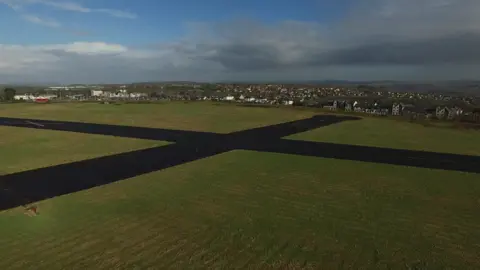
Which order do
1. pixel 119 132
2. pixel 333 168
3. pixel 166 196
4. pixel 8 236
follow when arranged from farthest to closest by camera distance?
pixel 119 132 → pixel 333 168 → pixel 166 196 → pixel 8 236

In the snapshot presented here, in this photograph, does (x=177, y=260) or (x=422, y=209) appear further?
(x=422, y=209)

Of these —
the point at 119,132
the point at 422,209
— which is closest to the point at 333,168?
the point at 422,209

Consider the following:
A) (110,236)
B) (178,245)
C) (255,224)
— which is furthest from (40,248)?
(255,224)

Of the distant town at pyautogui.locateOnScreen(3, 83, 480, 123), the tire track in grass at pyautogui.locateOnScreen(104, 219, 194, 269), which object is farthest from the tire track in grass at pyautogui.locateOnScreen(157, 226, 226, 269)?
the distant town at pyautogui.locateOnScreen(3, 83, 480, 123)

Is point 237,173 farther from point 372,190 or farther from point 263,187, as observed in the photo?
point 372,190

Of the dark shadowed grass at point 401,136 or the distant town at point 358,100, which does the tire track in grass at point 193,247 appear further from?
the distant town at point 358,100

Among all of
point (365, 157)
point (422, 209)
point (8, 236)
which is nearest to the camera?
point (8, 236)

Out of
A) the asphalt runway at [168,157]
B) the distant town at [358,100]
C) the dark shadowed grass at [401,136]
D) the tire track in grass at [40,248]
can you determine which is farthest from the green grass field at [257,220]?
the distant town at [358,100]
